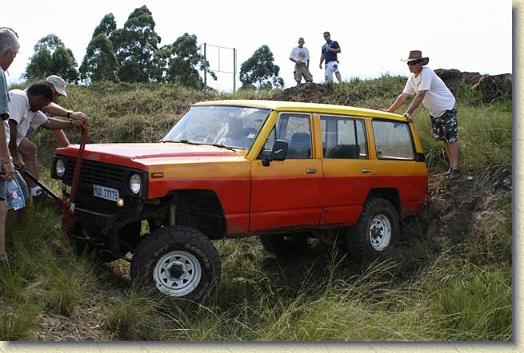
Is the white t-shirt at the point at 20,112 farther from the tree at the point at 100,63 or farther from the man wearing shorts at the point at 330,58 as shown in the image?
the man wearing shorts at the point at 330,58

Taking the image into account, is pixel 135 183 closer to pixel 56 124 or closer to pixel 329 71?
pixel 56 124

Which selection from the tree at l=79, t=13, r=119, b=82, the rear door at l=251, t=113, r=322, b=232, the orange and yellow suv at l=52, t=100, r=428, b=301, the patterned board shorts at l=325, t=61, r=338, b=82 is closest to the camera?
the orange and yellow suv at l=52, t=100, r=428, b=301

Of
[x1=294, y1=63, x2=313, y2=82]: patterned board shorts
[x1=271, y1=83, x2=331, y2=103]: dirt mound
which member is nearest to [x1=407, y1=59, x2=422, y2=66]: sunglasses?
[x1=271, y1=83, x2=331, y2=103]: dirt mound

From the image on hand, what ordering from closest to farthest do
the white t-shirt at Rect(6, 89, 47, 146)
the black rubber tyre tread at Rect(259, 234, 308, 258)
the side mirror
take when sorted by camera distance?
the white t-shirt at Rect(6, 89, 47, 146) < the side mirror < the black rubber tyre tread at Rect(259, 234, 308, 258)

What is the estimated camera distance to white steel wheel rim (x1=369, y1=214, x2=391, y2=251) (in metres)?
6.78

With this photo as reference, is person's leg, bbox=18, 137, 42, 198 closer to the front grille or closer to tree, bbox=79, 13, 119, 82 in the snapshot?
the front grille

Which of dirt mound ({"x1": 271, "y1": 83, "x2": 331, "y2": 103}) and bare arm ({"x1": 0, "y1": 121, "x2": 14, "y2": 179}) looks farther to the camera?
dirt mound ({"x1": 271, "y1": 83, "x2": 331, "y2": 103})

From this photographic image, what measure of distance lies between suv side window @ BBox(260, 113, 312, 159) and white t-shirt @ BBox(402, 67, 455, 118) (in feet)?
6.98

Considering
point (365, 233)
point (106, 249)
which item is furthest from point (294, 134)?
point (106, 249)

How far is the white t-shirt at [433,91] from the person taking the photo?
749cm

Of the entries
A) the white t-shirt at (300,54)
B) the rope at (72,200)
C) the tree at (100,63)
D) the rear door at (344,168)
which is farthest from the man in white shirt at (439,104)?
the tree at (100,63)

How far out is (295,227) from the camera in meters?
5.91

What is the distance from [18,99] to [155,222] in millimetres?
1535

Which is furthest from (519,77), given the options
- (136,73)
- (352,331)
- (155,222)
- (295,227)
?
(136,73)
